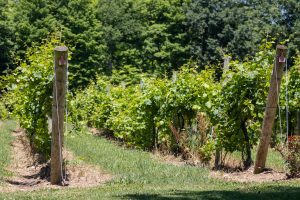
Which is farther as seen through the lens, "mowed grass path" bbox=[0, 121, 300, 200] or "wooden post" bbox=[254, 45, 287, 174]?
"wooden post" bbox=[254, 45, 287, 174]

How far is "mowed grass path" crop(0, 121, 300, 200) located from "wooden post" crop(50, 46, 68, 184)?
0.73 m

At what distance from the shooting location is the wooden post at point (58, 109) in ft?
31.1

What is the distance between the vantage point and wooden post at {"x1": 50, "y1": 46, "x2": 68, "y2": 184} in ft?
31.1

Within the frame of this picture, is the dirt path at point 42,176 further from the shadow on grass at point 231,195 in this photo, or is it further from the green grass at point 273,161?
the green grass at point 273,161

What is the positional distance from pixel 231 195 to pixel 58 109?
3.45 metres

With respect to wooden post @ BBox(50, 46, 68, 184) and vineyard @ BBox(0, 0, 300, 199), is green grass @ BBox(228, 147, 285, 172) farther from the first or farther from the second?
wooden post @ BBox(50, 46, 68, 184)

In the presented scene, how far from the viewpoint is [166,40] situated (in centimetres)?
4941

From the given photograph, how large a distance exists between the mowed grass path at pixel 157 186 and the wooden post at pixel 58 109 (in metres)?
0.73

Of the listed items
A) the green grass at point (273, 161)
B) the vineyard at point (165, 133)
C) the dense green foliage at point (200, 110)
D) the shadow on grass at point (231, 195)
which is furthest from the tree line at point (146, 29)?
the shadow on grass at point (231, 195)

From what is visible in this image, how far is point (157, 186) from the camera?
955 centimetres

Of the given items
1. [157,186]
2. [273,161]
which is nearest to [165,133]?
[273,161]

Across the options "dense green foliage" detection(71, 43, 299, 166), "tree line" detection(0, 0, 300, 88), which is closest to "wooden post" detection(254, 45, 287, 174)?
"dense green foliage" detection(71, 43, 299, 166)

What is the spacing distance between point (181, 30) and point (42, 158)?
38663mm

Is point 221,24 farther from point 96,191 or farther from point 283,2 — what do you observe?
point 96,191
